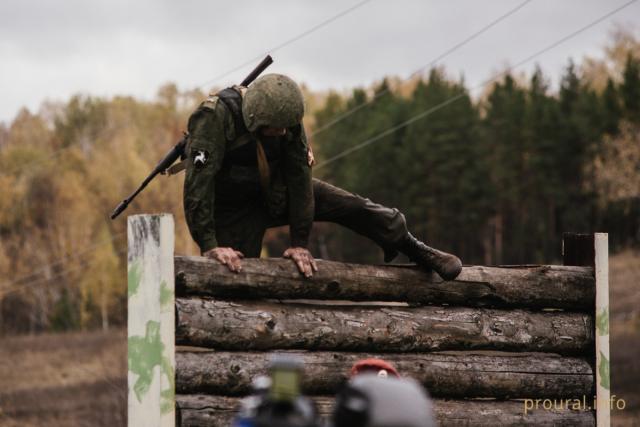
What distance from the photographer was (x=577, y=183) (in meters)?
62.9

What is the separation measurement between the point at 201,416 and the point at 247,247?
1.37 meters

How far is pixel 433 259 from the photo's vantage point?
6.89 metres

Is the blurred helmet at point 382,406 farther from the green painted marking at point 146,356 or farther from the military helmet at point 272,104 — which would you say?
the military helmet at point 272,104

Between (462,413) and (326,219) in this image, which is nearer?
(462,413)

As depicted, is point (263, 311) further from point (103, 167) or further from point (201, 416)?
point (103, 167)

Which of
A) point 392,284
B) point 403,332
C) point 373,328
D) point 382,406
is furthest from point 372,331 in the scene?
point 382,406

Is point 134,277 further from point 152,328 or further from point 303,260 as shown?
point 303,260

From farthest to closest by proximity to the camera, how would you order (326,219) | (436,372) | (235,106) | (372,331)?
(326,219) → (436,372) → (372,331) → (235,106)

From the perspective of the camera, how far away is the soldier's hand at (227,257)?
592cm

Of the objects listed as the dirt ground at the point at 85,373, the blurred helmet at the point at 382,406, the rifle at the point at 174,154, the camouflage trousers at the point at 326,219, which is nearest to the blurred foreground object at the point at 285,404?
the blurred helmet at the point at 382,406

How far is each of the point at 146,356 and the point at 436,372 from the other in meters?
2.05

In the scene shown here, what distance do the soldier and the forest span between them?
38.8 meters

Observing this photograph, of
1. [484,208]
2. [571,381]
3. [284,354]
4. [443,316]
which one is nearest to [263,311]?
[284,354]

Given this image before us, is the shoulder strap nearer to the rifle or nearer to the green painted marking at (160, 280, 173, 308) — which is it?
the rifle
